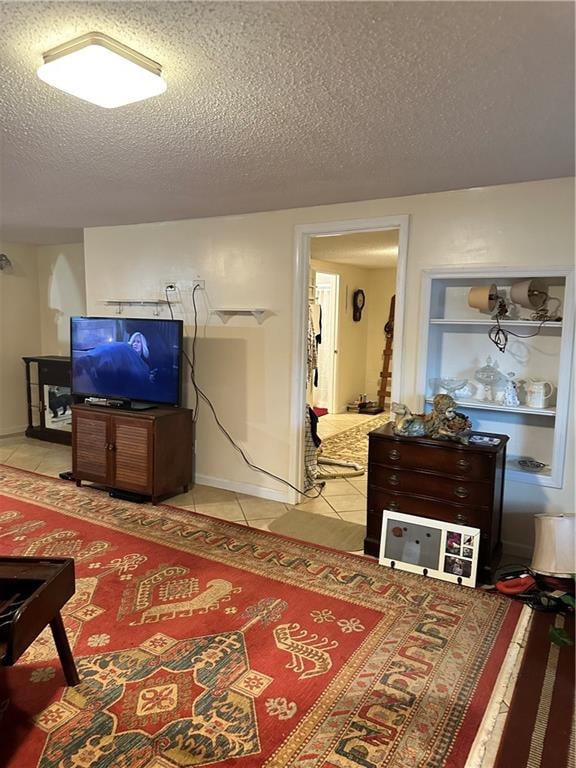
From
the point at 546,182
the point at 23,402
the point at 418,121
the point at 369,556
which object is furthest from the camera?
the point at 23,402

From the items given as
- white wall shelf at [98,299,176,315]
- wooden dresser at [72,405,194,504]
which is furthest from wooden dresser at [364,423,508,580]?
white wall shelf at [98,299,176,315]

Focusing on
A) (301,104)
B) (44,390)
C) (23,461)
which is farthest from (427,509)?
(44,390)

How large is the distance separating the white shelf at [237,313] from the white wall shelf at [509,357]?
1283mm

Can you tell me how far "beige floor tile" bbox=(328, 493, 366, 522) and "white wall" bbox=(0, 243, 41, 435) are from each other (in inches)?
165

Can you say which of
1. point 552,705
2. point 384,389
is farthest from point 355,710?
point 384,389

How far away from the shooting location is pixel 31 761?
63.3 inches

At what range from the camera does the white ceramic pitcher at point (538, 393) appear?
2.95 m

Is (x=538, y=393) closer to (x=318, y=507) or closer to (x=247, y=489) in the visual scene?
(x=318, y=507)

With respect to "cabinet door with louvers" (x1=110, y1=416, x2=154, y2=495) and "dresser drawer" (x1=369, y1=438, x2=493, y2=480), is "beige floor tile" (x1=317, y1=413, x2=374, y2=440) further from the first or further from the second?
"dresser drawer" (x1=369, y1=438, x2=493, y2=480)

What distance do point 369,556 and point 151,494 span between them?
5.65 ft

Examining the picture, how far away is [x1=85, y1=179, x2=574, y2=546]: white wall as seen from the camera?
2.92 metres

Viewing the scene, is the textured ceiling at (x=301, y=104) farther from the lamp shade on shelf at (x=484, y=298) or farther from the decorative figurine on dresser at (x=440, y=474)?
the decorative figurine on dresser at (x=440, y=474)

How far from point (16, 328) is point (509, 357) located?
549 centimetres

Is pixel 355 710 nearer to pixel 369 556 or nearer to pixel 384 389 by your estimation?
pixel 369 556
